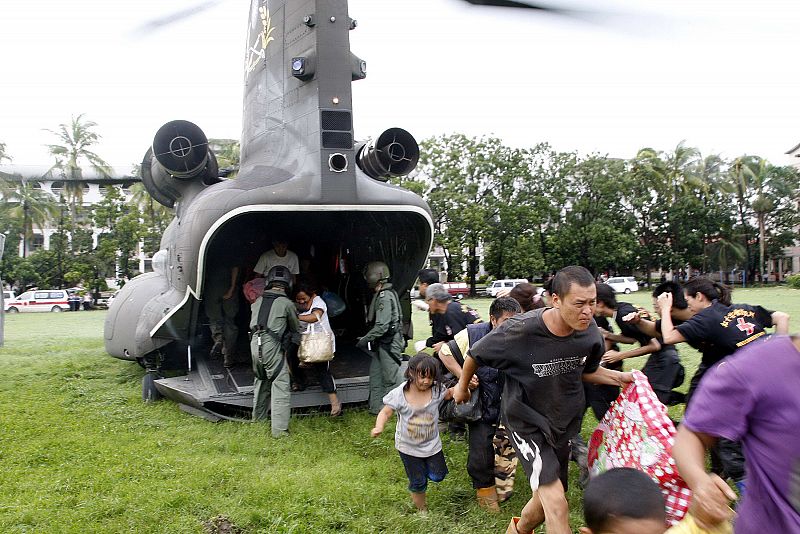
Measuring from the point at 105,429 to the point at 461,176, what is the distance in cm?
3222

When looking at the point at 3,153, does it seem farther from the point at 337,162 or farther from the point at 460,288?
the point at 337,162

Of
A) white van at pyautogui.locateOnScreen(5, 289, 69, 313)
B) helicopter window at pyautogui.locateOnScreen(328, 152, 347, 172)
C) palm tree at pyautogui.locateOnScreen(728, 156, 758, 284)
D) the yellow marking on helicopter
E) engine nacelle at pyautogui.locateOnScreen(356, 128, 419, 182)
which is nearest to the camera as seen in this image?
helicopter window at pyautogui.locateOnScreen(328, 152, 347, 172)

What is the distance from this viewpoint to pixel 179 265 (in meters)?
7.29

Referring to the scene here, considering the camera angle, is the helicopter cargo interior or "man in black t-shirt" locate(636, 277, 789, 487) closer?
"man in black t-shirt" locate(636, 277, 789, 487)

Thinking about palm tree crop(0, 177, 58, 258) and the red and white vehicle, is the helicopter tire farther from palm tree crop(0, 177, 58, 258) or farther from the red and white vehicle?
palm tree crop(0, 177, 58, 258)

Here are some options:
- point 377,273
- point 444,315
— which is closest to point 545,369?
point 444,315

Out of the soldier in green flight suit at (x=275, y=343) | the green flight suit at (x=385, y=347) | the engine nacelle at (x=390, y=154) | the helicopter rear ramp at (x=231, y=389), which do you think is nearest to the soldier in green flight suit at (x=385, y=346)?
the green flight suit at (x=385, y=347)

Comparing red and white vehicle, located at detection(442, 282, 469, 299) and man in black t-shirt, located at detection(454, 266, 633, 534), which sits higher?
man in black t-shirt, located at detection(454, 266, 633, 534)

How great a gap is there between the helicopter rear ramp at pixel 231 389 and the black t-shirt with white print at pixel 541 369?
380 cm

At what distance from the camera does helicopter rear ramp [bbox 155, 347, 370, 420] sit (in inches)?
274

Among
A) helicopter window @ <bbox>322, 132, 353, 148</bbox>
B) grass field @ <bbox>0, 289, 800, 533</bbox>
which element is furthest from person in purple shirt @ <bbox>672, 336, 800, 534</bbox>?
helicopter window @ <bbox>322, 132, 353, 148</bbox>

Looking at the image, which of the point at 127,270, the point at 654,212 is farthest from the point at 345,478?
the point at 654,212

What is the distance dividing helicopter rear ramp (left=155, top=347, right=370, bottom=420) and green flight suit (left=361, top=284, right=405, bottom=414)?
1.05ft

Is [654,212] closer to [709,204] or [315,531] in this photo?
[709,204]
